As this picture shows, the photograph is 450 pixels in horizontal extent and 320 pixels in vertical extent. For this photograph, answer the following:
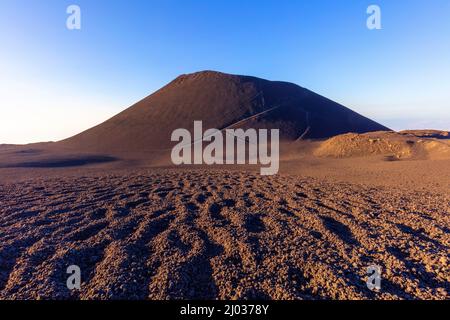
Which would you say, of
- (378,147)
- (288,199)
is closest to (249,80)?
(378,147)

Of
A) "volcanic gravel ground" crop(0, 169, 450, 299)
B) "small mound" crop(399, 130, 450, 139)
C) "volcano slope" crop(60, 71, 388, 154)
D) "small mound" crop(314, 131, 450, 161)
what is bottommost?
"volcanic gravel ground" crop(0, 169, 450, 299)

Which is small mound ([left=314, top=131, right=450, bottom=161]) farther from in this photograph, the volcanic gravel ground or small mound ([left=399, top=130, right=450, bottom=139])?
the volcanic gravel ground

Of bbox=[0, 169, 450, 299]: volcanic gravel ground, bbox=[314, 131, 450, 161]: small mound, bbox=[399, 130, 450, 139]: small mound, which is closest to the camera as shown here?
bbox=[0, 169, 450, 299]: volcanic gravel ground

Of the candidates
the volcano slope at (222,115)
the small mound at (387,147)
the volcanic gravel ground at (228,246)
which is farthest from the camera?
the volcano slope at (222,115)

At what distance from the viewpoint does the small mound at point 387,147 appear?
834 inches

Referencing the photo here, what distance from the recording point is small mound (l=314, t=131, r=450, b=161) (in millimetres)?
21180

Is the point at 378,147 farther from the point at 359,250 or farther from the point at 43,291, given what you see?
the point at 43,291

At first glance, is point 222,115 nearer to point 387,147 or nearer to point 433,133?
point 433,133

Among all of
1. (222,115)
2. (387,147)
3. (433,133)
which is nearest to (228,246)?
(387,147)

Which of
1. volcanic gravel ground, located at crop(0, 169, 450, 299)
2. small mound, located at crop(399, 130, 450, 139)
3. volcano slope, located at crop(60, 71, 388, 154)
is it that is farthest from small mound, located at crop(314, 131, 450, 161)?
volcanic gravel ground, located at crop(0, 169, 450, 299)

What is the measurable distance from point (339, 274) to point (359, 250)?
0.98 metres

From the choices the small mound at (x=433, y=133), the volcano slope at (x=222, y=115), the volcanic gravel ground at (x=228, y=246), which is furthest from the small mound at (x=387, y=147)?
the volcanic gravel ground at (x=228, y=246)

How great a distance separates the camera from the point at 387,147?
2400 cm

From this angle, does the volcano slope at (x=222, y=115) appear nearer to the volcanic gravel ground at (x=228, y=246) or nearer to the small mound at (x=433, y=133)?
the small mound at (x=433, y=133)
